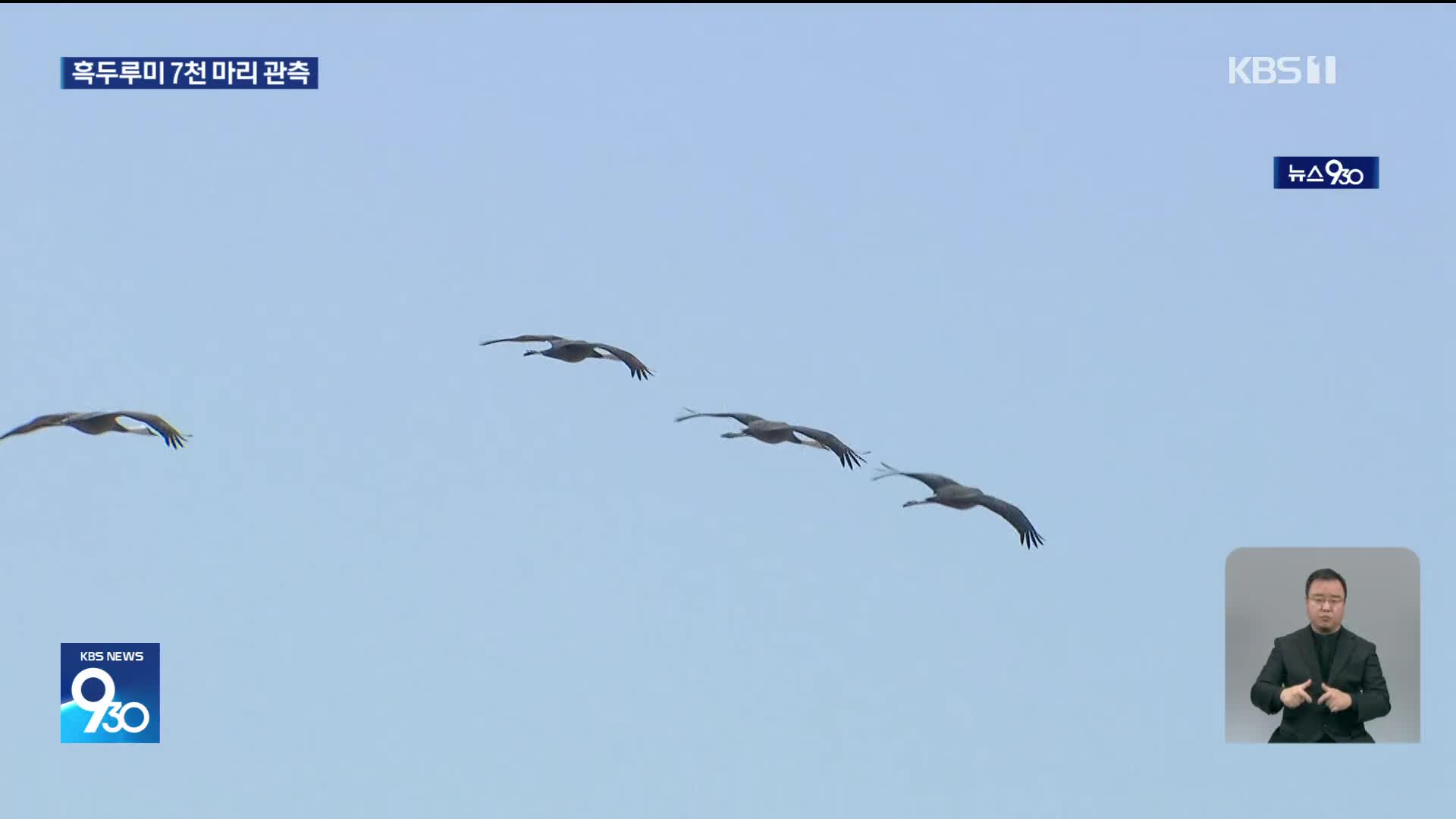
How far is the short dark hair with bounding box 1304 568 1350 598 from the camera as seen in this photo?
28.9 metres

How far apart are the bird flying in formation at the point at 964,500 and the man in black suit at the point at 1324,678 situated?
2.63m

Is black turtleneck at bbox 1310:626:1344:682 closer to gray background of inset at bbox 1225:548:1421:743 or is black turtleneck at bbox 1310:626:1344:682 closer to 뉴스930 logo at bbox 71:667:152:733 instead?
gray background of inset at bbox 1225:548:1421:743

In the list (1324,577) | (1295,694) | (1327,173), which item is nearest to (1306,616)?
(1324,577)

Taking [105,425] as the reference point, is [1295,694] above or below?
below

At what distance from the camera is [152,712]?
29.1 metres

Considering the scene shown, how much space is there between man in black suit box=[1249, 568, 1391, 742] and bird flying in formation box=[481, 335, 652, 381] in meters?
6.72

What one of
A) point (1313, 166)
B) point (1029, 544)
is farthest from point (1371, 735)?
point (1313, 166)

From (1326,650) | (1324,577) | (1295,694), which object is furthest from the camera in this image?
(1324,577)

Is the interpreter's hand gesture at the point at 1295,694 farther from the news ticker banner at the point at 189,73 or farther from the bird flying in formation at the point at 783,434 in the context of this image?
the news ticker banner at the point at 189,73

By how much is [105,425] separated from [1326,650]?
1172 cm

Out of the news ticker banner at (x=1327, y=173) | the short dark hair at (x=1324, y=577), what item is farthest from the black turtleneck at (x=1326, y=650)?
the news ticker banner at (x=1327, y=173)

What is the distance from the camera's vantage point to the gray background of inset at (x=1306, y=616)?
29.0 meters

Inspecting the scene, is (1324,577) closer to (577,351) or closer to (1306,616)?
(1306,616)

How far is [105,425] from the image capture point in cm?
2919
